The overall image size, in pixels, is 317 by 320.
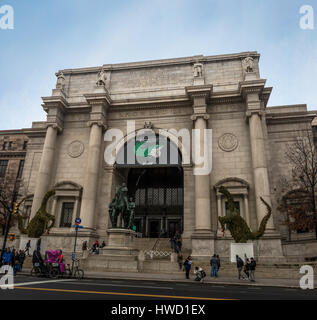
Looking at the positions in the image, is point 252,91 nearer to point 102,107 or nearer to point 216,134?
point 216,134

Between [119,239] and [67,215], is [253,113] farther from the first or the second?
[67,215]

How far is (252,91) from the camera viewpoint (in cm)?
2789

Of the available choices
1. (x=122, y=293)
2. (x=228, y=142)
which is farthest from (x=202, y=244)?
(x=122, y=293)

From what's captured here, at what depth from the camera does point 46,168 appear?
97.9 ft

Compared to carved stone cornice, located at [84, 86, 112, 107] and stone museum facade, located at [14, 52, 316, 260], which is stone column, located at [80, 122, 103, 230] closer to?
stone museum facade, located at [14, 52, 316, 260]

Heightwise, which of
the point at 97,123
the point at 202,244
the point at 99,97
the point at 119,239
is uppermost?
the point at 99,97

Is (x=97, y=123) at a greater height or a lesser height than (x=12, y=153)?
lesser

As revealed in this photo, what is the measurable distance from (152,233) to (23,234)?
14.2m

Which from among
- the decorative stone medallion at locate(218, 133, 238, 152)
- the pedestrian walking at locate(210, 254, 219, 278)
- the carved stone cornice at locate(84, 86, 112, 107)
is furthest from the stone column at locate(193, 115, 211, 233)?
the carved stone cornice at locate(84, 86, 112, 107)

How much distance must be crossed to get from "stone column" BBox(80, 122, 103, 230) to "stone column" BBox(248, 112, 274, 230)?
625 inches

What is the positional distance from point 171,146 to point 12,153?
84.8ft

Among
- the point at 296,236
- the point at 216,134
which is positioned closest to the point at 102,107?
the point at 216,134

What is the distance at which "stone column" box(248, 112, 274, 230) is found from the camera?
959 inches

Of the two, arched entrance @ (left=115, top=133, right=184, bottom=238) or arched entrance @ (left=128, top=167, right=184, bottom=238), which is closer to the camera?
arched entrance @ (left=115, top=133, right=184, bottom=238)
